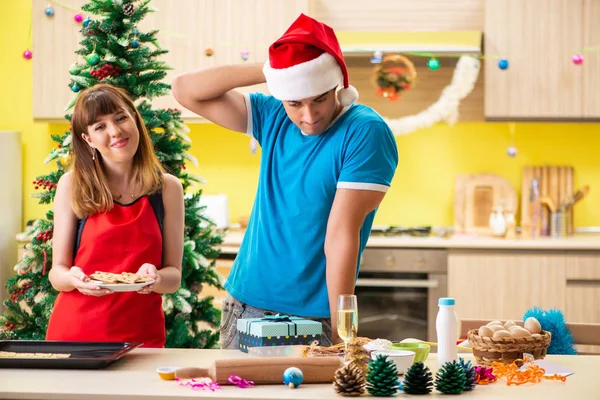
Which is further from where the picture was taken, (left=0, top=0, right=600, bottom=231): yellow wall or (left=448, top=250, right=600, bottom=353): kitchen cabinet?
(left=0, top=0, right=600, bottom=231): yellow wall

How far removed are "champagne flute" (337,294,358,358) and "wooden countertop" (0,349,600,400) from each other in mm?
125

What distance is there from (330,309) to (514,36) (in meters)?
2.93

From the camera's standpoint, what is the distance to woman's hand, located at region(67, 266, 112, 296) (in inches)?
86.0

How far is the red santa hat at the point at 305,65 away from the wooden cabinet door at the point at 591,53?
9.00ft

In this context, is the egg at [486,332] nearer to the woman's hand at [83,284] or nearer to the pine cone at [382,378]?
Result: the pine cone at [382,378]

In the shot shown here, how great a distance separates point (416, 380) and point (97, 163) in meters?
1.25

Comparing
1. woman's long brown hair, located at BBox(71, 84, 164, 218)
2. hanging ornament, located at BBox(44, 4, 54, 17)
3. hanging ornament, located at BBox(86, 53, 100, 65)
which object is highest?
hanging ornament, located at BBox(44, 4, 54, 17)

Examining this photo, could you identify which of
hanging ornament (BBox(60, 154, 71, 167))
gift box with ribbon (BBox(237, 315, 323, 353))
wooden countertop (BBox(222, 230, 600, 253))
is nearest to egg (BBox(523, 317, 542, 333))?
gift box with ribbon (BBox(237, 315, 323, 353))

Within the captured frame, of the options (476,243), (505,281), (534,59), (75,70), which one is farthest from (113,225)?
(534,59)

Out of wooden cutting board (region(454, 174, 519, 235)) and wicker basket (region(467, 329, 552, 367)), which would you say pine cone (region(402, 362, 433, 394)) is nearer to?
wicker basket (region(467, 329, 552, 367))

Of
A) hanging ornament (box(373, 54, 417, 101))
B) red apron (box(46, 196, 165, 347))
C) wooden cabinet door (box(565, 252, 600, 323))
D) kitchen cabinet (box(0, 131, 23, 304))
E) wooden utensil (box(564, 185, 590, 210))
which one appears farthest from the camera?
kitchen cabinet (box(0, 131, 23, 304))

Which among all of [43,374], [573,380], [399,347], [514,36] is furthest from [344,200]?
[514,36]

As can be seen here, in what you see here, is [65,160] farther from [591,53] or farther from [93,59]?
[591,53]

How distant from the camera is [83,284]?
2.22 metres
